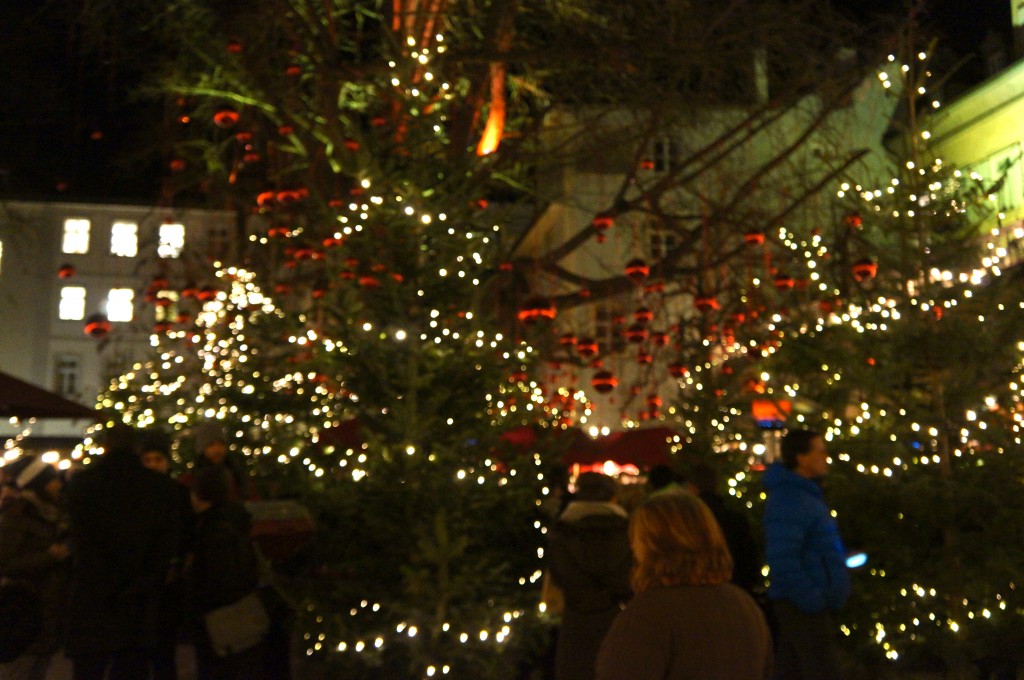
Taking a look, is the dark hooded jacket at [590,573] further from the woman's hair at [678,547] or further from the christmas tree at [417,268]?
the woman's hair at [678,547]

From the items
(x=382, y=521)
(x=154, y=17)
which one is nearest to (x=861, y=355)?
(x=382, y=521)

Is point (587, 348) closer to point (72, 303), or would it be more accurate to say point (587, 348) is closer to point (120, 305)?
point (120, 305)

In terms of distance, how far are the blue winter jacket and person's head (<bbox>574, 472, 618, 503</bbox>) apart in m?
0.99

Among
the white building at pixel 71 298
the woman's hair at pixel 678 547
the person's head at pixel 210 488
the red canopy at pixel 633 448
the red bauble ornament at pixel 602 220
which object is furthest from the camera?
the white building at pixel 71 298

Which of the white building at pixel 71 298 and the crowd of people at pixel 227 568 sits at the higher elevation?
the white building at pixel 71 298

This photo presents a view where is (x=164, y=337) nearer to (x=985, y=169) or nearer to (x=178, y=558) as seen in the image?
(x=178, y=558)

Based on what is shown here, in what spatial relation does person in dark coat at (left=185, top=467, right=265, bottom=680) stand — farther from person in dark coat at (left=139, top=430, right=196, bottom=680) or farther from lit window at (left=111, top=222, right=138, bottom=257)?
lit window at (left=111, top=222, right=138, bottom=257)

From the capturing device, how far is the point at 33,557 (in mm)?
9266

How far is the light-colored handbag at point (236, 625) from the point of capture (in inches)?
257

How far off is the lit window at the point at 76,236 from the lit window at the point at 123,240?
1147 mm

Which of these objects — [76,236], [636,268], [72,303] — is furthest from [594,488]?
[76,236]

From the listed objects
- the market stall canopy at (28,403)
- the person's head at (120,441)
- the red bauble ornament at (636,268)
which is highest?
the red bauble ornament at (636,268)

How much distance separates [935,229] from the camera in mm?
9492

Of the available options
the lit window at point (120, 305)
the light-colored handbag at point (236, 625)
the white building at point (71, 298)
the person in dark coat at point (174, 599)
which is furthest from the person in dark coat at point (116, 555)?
the lit window at point (120, 305)
